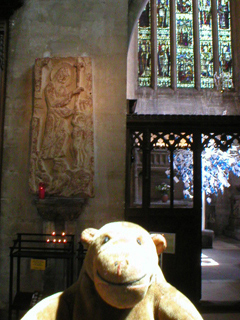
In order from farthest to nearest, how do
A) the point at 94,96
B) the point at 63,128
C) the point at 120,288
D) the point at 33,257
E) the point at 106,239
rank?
the point at 94,96, the point at 63,128, the point at 33,257, the point at 106,239, the point at 120,288

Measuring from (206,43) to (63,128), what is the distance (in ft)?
35.2

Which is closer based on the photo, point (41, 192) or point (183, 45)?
point (41, 192)

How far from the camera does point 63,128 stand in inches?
158

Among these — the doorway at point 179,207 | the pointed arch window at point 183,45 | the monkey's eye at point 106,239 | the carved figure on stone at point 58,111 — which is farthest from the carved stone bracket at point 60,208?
the pointed arch window at point 183,45

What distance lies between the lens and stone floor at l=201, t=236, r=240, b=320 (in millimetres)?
4086

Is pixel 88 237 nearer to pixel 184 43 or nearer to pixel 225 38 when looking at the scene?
pixel 184 43

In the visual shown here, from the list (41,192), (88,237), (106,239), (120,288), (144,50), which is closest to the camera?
(120,288)

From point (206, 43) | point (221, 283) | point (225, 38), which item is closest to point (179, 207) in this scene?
point (221, 283)

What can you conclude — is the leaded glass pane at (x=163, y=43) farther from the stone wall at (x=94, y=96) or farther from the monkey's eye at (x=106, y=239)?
the monkey's eye at (x=106, y=239)

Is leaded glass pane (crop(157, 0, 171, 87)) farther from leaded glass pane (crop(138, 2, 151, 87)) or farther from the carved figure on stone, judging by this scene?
the carved figure on stone

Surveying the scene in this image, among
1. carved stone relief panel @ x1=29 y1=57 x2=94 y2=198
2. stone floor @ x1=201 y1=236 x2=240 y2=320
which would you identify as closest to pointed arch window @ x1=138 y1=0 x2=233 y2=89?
stone floor @ x1=201 y1=236 x2=240 y2=320

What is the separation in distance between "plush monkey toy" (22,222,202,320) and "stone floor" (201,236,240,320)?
282cm

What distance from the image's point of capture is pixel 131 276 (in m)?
1.38

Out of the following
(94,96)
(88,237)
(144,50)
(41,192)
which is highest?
(144,50)
